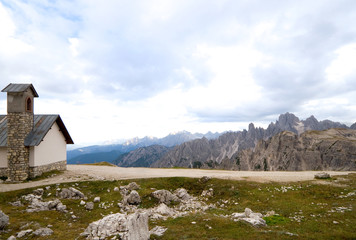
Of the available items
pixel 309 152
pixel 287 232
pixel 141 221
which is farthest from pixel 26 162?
pixel 309 152

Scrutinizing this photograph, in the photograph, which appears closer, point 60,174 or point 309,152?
point 60,174

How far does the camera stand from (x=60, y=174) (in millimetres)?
32406

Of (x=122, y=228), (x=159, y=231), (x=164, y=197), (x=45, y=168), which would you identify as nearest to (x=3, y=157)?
(x=45, y=168)

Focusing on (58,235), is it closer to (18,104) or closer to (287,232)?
(287,232)

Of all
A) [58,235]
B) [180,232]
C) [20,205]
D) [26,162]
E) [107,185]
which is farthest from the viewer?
[26,162]

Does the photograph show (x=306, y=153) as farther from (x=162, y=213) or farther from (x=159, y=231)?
(x=159, y=231)

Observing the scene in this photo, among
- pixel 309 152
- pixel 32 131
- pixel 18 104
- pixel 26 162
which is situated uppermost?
pixel 18 104

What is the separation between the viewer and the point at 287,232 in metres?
12.0

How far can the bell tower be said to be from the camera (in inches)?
1118

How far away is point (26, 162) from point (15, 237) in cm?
1976

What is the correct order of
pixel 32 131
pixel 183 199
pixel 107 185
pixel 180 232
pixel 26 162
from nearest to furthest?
pixel 180 232
pixel 183 199
pixel 107 185
pixel 26 162
pixel 32 131

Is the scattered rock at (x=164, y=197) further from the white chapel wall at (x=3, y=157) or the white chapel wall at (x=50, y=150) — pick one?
the white chapel wall at (x=3, y=157)

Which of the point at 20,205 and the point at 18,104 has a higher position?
the point at 18,104

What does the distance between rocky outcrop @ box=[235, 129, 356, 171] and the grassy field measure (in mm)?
92135
